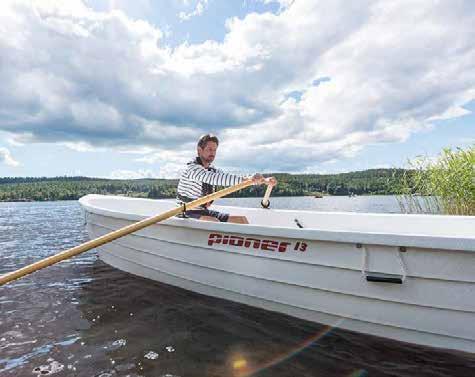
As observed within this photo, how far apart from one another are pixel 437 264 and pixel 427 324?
1.68 feet

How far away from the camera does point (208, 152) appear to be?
4621mm

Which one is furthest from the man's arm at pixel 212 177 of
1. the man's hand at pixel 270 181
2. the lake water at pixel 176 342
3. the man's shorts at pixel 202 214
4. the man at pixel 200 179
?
the lake water at pixel 176 342

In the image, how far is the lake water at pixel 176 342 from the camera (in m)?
2.68

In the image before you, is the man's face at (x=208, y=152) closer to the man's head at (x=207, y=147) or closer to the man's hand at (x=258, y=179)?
the man's head at (x=207, y=147)

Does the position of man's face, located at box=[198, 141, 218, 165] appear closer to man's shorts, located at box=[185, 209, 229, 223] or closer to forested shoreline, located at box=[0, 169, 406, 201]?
man's shorts, located at box=[185, 209, 229, 223]

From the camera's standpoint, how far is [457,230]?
389 centimetres

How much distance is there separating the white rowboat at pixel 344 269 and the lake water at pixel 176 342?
0.14 meters

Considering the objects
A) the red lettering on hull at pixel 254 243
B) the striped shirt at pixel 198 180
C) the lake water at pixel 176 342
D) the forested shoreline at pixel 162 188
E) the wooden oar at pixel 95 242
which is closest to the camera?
the lake water at pixel 176 342

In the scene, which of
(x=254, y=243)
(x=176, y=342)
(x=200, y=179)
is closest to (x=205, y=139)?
(x=200, y=179)

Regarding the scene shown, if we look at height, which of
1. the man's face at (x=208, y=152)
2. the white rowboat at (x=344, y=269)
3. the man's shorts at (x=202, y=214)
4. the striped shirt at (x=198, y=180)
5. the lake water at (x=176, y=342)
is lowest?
the lake water at (x=176, y=342)

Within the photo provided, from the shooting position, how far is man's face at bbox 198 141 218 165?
4613 millimetres

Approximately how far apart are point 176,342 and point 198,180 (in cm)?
196

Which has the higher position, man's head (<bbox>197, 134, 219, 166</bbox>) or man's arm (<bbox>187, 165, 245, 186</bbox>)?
man's head (<bbox>197, 134, 219, 166</bbox>)

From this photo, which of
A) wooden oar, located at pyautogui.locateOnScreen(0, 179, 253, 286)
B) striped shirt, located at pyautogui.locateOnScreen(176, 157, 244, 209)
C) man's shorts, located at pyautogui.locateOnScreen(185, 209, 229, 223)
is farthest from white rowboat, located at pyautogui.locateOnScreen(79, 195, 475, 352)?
striped shirt, located at pyautogui.locateOnScreen(176, 157, 244, 209)
